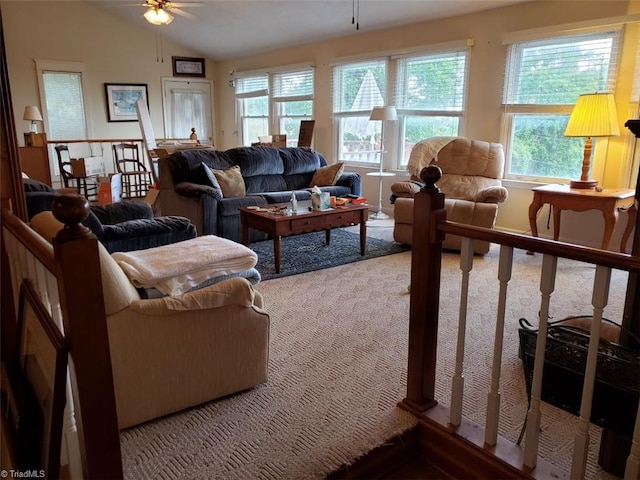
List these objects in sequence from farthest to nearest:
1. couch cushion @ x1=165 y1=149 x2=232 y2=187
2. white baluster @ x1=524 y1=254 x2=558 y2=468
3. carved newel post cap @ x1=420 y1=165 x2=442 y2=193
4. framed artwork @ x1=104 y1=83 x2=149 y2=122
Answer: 1. framed artwork @ x1=104 y1=83 x2=149 y2=122
2. couch cushion @ x1=165 y1=149 x2=232 y2=187
3. carved newel post cap @ x1=420 y1=165 x2=442 y2=193
4. white baluster @ x1=524 y1=254 x2=558 y2=468

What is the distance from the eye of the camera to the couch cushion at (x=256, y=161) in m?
5.31

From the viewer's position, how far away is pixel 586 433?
4.77 feet

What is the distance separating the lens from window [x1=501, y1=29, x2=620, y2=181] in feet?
14.4

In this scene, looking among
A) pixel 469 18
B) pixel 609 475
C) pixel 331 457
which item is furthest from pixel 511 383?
pixel 469 18

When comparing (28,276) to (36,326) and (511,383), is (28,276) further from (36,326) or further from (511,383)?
(511,383)

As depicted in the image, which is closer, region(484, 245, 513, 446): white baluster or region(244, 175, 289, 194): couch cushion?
region(484, 245, 513, 446): white baluster

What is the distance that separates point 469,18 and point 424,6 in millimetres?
525

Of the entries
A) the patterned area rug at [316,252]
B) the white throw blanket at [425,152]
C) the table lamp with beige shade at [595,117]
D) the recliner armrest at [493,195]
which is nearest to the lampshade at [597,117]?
the table lamp with beige shade at [595,117]

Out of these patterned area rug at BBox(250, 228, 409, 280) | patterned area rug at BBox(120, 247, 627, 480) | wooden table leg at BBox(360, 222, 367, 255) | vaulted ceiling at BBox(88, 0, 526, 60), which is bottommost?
patterned area rug at BBox(120, 247, 627, 480)

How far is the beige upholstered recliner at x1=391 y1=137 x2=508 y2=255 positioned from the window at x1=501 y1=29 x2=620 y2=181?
30cm

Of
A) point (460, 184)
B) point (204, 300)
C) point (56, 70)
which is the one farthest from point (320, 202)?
point (56, 70)

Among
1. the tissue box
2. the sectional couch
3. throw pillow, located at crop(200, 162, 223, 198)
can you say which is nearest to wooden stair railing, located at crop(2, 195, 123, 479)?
the tissue box

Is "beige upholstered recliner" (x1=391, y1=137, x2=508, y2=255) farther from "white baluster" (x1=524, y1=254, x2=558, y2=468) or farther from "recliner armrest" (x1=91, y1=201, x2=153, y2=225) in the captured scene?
"white baluster" (x1=524, y1=254, x2=558, y2=468)

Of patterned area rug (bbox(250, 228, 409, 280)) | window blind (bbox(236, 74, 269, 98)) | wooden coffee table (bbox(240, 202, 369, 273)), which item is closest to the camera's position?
wooden coffee table (bbox(240, 202, 369, 273))
